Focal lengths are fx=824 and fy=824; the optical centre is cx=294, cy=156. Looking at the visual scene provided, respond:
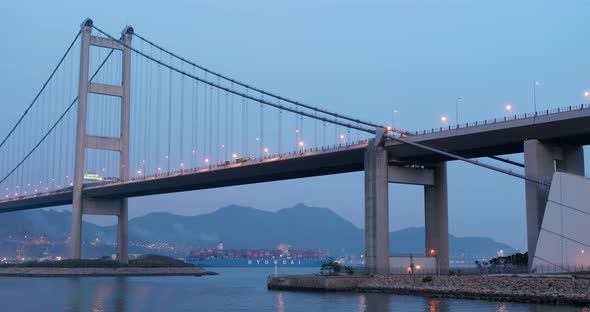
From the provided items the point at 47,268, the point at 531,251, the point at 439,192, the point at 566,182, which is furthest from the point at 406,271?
the point at 47,268

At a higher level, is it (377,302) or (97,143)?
(97,143)

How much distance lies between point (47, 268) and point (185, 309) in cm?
5933

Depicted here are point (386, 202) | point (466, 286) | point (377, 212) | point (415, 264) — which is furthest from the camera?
point (415, 264)

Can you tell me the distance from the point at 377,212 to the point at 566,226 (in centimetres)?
1631

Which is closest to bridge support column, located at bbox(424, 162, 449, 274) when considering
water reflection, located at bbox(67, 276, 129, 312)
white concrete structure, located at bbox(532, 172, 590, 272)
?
white concrete structure, located at bbox(532, 172, 590, 272)

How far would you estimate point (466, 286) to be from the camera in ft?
165

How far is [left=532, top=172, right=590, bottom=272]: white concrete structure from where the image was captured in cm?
4772

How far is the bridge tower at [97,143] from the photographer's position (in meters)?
98.2

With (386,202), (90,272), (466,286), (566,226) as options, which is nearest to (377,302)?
(466,286)

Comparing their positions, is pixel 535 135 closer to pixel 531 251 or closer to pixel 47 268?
pixel 531 251

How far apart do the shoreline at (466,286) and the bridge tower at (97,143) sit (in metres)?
39.3

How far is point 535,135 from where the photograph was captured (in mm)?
51312

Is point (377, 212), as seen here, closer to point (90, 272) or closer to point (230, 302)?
point (230, 302)

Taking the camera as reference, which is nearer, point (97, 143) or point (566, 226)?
point (566, 226)
